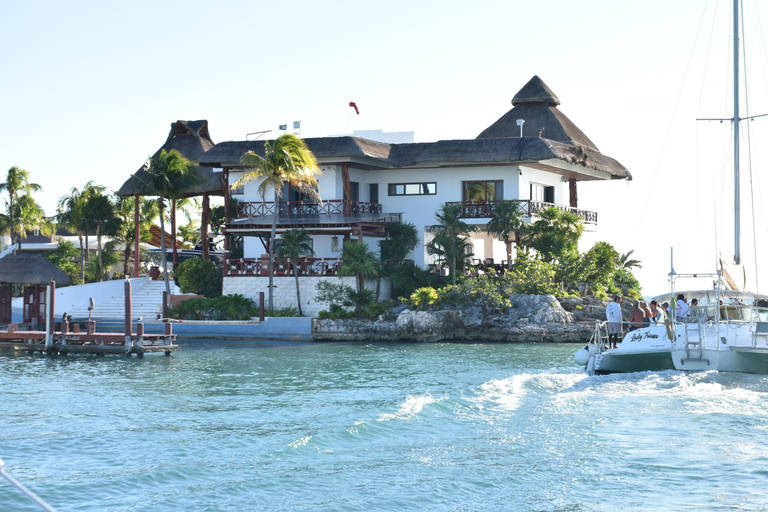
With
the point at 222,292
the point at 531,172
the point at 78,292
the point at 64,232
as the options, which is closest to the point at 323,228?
the point at 222,292

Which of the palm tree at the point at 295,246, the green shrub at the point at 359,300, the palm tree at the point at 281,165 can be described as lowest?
the green shrub at the point at 359,300

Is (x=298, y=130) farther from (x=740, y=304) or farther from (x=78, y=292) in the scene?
(x=740, y=304)

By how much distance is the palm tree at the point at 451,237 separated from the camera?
40.5m

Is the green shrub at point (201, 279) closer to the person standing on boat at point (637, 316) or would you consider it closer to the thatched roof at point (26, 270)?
the thatched roof at point (26, 270)

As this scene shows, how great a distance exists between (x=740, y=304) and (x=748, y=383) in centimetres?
292

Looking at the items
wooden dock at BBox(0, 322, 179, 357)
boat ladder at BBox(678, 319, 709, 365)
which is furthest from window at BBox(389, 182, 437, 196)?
boat ladder at BBox(678, 319, 709, 365)

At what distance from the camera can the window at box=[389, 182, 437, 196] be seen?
145ft

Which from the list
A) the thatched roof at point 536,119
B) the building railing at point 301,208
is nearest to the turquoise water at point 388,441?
the building railing at point 301,208

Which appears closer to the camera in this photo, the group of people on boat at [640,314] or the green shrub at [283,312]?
the group of people on boat at [640,314]

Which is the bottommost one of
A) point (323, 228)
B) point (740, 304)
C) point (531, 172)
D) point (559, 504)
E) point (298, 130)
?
point (559, 504)

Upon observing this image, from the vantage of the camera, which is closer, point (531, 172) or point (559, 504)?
point (559, 504)

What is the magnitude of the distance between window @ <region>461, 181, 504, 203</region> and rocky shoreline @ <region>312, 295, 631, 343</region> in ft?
19.7

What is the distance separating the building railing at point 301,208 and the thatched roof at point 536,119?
8.53 metres

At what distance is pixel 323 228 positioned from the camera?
41000mm
